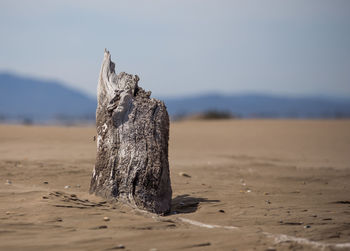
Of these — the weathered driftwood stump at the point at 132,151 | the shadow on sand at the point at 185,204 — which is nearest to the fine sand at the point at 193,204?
the shadow on sand at the point at 185,204

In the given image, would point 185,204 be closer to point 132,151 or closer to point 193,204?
point 193,204

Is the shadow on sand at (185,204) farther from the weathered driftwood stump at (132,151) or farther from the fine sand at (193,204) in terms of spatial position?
the weathered driftwood stump at (132,151)

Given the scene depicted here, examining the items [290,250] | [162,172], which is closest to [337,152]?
[162,172]

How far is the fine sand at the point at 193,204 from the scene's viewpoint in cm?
504

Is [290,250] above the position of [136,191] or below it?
below

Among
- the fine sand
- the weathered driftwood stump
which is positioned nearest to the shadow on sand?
the fine sand

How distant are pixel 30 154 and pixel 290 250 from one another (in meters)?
8.54

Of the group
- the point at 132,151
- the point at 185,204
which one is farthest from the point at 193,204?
the point at 132,151

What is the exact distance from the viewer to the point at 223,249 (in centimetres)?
484

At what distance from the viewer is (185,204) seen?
7.22 m

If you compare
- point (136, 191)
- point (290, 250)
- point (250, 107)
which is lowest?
point (290, 250)

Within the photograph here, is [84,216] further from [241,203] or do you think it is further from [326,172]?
[326,172]

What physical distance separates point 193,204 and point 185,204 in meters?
0.12

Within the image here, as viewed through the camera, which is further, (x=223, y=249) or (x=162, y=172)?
(x=162, y=172)
